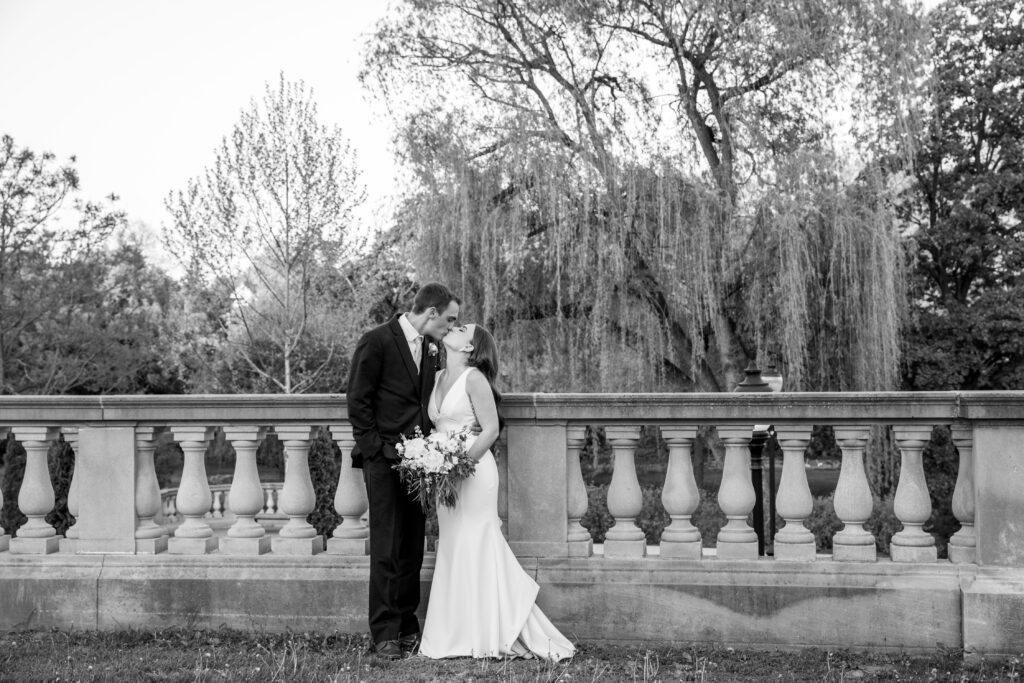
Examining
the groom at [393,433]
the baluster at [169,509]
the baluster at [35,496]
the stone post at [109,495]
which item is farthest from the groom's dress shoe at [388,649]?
the baluster at [169,509]

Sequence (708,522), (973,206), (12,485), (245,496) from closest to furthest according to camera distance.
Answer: (245,496), (12,485), (708,522), (973,206)

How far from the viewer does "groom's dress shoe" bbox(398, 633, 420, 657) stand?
5.07m

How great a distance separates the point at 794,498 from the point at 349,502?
8.64ft

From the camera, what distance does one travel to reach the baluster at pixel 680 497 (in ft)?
17.4

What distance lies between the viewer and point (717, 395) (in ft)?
17.1

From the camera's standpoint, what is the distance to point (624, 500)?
5.38 meters

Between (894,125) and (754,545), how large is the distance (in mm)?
11117

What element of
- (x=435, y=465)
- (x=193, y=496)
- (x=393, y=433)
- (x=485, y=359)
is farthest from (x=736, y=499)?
(x=193, y=496)

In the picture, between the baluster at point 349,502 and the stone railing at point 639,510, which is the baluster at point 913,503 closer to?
the stone railing at point 639,510

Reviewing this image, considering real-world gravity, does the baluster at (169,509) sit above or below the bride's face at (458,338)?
below

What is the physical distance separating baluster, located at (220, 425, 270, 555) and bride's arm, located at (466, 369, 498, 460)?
58.4 inches

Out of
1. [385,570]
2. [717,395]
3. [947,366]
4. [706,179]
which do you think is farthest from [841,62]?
[385,570]

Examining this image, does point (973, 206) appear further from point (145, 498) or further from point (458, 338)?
point (145, 498)

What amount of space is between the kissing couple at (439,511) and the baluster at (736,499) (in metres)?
1.11
